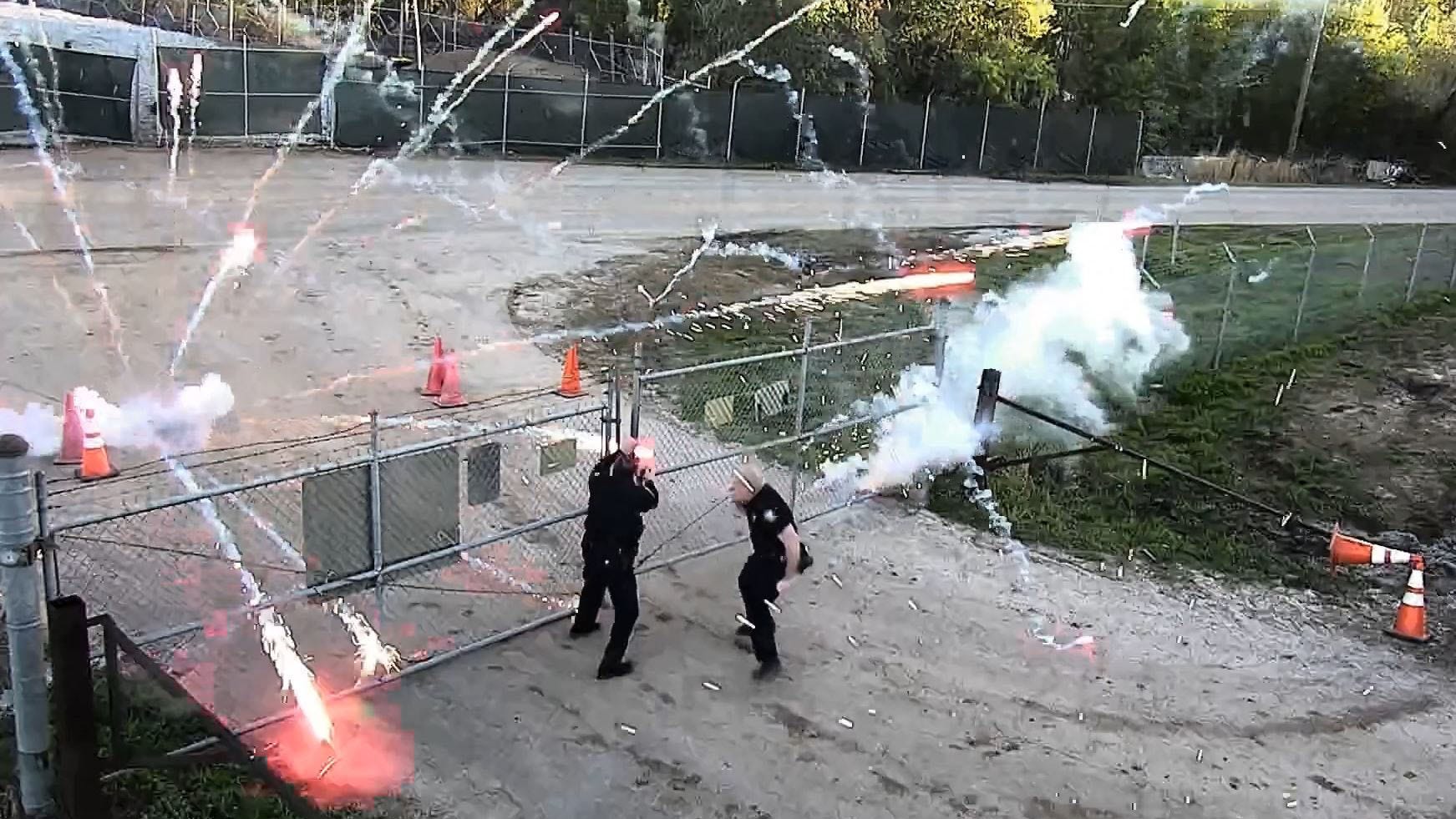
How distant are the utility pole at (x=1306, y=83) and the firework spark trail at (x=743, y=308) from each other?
3308 cm

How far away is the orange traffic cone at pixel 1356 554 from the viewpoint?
10.3 meters

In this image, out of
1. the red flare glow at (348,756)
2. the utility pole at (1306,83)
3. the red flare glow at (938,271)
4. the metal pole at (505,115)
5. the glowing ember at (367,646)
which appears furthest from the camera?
the utility pole at (1306,83)

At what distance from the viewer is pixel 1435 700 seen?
27.8 feet

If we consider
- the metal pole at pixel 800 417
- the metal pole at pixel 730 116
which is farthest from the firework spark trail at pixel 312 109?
the metal pole at pixel 800 417

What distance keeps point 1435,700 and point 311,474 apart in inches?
298

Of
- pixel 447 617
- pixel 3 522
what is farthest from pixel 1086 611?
pixel 3 522

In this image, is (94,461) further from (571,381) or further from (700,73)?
(700,73)

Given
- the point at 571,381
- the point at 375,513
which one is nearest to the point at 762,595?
the point at 375,513

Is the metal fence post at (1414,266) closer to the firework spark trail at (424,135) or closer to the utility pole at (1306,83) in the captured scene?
the firework spark trail at (424,135)

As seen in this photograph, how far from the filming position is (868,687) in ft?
25.8

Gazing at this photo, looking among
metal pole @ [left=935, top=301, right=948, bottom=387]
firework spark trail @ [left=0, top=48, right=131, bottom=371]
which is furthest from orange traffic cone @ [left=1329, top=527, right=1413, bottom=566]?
firework spark trail @ [left=0, top=48, right=131, bottom=371]

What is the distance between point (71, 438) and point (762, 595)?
20.5ft

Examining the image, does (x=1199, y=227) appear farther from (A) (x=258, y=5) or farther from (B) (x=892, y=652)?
(A) (x=258, y=5)

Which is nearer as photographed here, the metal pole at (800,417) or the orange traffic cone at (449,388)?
the metal pole at (800,417)
